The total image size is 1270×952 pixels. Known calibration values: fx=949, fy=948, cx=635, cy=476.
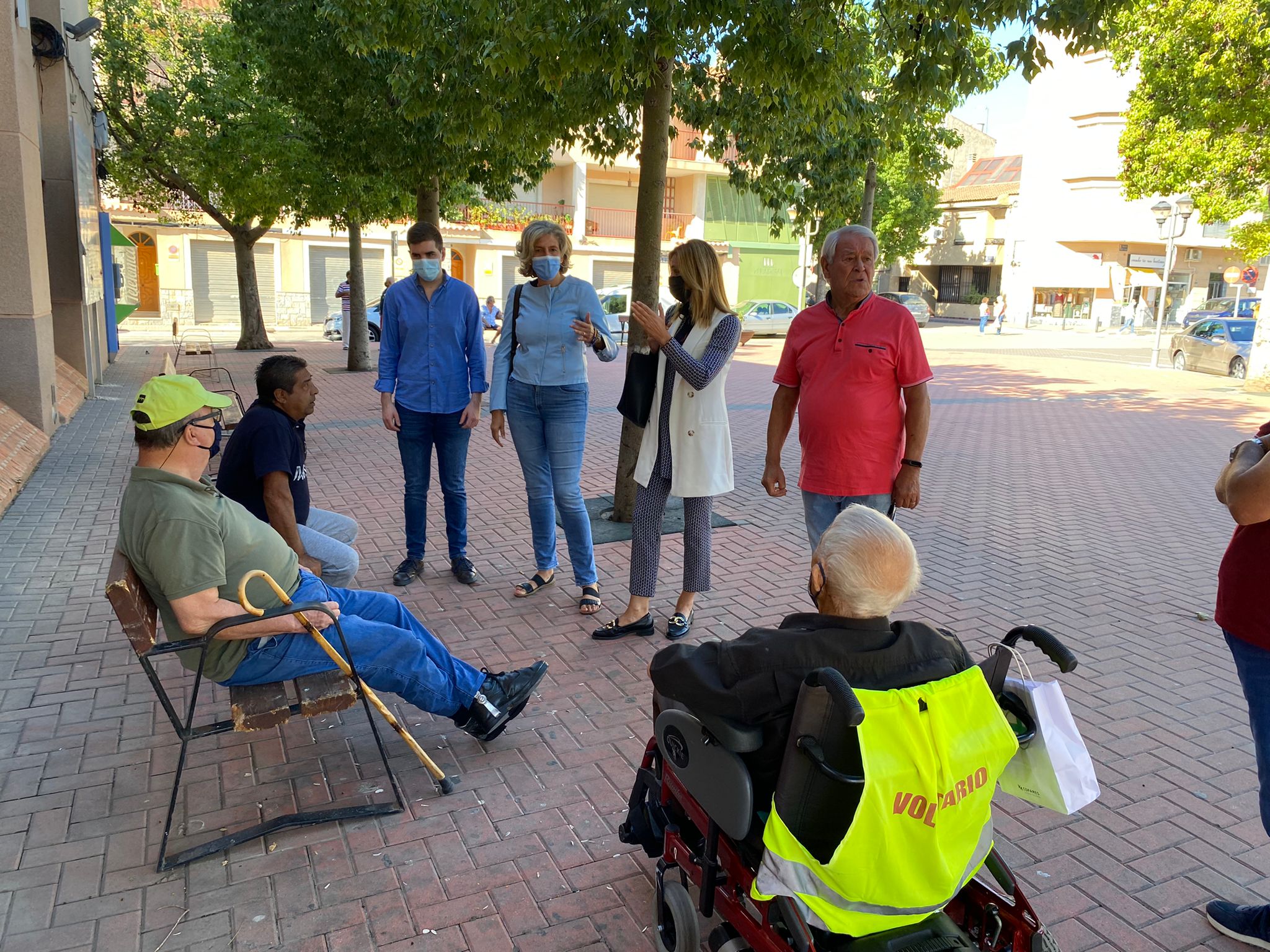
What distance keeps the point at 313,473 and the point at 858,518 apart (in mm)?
7266

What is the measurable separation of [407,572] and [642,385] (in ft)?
6.35

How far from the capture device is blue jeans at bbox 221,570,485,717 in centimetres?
314

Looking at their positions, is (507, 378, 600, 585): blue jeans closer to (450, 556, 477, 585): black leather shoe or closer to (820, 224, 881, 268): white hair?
(450, 556, 477, 585): black leather shoe

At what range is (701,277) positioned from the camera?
4332 millimetres

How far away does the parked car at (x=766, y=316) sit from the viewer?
34.5 m

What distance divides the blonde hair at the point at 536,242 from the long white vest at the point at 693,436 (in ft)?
2.74

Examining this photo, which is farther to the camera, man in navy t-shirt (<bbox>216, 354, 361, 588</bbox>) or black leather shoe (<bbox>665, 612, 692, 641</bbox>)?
black leather shoe (<bbox>665, 612, 692, 641</bbox>)

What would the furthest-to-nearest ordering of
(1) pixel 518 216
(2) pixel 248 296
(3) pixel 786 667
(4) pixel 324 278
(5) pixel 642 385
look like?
(1) pixel 518 216
(4) pixel 324 278
(2) pixel 248 296
(5) pixel 642 385
(3) pixel 786 667

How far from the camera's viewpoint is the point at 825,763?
78.4 inches

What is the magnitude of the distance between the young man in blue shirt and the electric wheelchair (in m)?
3.21

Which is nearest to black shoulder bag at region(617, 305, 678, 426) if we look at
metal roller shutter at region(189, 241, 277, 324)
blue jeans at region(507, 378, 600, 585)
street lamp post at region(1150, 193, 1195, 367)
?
blue jeans at region(507, 378, 600, 585)

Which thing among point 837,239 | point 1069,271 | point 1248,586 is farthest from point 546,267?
point 1069,271

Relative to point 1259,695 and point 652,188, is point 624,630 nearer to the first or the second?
point 1259,695

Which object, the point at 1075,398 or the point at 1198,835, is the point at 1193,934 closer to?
the point at 1198,835
